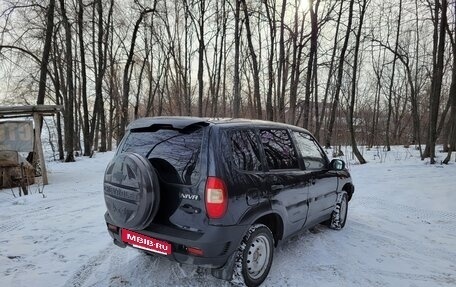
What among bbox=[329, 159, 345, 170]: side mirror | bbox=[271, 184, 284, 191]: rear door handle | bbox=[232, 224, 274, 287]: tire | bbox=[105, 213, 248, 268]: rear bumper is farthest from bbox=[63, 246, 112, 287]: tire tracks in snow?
bbox=[329, 159, 345, 170]: side mirror

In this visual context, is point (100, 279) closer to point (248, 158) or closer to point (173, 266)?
point (173, 266)

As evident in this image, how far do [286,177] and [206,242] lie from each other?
137 cm

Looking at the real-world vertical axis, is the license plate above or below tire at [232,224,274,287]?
above

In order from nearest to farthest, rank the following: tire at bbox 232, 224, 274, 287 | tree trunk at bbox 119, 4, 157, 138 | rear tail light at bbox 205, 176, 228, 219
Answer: rear tail light at bbox 205, 176, 228, 219 < tire at bbox 232, 224, 274, 287 < tree trunk at bbox 119, 4, 157, 138

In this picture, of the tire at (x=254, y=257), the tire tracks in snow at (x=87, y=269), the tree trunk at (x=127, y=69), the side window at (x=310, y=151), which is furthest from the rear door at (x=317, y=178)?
the tree trunk at (x=127, y=69)

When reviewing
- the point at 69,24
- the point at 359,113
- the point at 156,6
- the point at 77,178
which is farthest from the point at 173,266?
the point at 359,113

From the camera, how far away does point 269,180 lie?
360cm

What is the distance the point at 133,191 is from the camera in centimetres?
318

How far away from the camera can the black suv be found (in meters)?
3.05

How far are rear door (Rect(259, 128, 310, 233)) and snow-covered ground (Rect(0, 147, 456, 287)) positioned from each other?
2.16 ft

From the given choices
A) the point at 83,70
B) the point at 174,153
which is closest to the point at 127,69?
the point at 83,70

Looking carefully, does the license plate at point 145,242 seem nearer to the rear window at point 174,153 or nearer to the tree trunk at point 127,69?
the rear window at point 174,153

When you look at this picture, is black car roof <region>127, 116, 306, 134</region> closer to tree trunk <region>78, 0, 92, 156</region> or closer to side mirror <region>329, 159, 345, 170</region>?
side mirror <region>329, 159, 345, 170</region>

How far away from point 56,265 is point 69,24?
15856 millimetres
